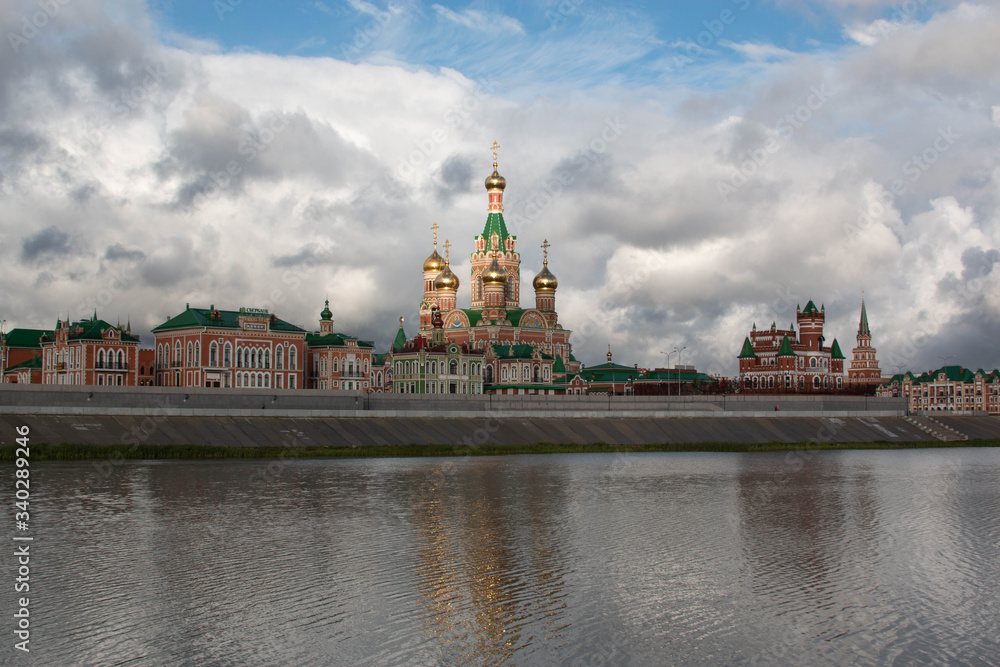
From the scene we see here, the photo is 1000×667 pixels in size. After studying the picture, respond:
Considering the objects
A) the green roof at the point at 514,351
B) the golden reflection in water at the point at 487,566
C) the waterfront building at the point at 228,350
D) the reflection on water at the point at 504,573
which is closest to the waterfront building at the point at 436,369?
the waterfront building at the point at 228,350

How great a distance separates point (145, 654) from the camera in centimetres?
1684

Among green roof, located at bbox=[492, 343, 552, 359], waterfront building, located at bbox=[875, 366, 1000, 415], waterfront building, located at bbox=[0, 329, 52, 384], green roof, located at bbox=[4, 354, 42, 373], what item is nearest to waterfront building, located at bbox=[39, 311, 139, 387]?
green roof, located at bbox=[4, 354, 42, 373]

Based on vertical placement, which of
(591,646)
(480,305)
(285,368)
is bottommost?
(591,646)

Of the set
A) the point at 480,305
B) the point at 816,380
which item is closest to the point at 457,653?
the point at 480,305

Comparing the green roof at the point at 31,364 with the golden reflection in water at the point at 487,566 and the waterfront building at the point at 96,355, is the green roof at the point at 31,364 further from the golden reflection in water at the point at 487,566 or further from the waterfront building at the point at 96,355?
the golden reflection in water at the point at 487,566

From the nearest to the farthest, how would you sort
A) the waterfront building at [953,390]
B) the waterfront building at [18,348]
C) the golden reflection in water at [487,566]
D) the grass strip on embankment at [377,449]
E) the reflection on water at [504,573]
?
the reflection on water at [504,573] < the golden reflection in water at [487,566] < the grass strip on embankment at [377,449] < the waterfront building at [18,348] < the waterfront building at [953,390]

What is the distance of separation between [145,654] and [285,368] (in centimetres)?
7325

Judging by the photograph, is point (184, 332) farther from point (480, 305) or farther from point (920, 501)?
point (920, 501)

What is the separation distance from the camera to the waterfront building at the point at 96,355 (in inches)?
3297

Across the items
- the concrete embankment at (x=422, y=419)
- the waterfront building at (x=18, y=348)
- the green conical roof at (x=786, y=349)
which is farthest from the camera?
the green conical roof at (x=786, y=349)

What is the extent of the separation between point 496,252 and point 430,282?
9.55m

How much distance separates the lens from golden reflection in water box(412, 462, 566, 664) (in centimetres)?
1844

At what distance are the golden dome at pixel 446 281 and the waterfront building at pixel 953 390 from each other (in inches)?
2741

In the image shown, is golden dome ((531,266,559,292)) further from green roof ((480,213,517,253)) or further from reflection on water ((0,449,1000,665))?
reflection on water ((0,449,1000,665))
